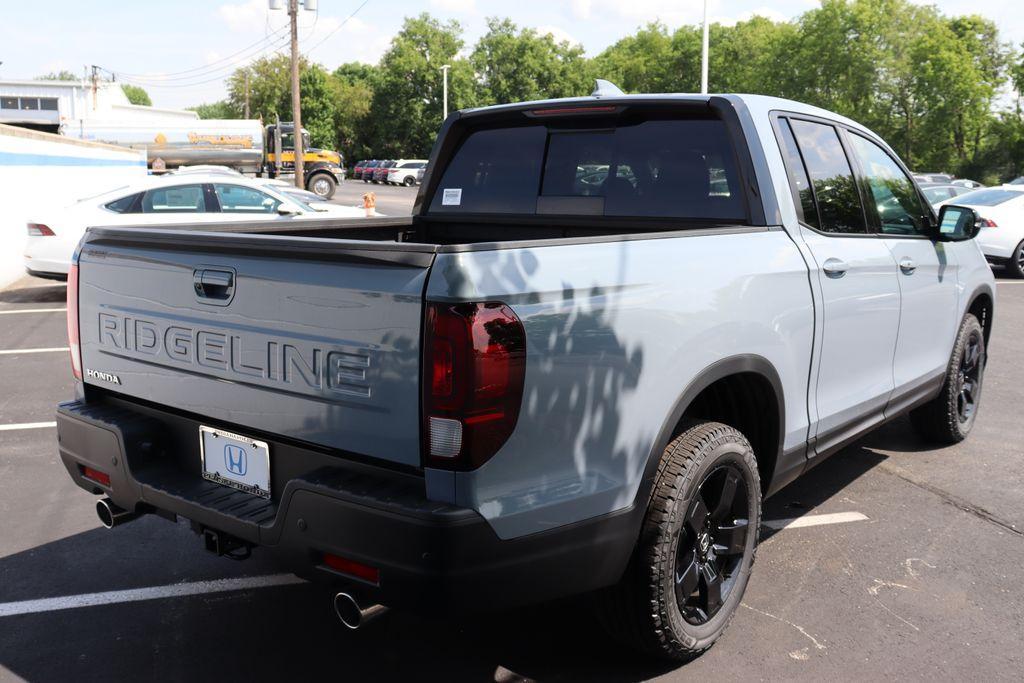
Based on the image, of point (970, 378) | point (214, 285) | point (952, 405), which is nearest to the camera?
point (214, 285)

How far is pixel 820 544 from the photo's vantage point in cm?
424

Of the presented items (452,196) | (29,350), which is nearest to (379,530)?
(452,196)

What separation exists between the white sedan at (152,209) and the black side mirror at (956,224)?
7.86 meters

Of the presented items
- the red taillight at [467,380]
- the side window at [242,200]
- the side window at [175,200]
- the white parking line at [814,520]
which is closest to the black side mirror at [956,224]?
the white parking line at [814,520]

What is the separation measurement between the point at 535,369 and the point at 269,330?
31.8 inches

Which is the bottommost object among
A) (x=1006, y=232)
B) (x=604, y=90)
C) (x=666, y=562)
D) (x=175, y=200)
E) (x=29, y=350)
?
(x=29, y=350)

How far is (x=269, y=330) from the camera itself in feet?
8.72

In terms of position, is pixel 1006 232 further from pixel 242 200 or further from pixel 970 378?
pixel 242 200

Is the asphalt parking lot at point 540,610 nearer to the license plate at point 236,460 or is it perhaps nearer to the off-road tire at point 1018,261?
the license plate at point 236,460

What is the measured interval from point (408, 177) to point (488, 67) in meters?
34.7

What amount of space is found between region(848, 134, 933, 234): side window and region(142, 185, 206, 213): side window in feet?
33.3

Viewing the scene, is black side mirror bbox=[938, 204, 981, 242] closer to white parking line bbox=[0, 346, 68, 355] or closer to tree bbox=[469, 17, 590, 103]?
white parking line bbox=[0, 346, 68, 355]

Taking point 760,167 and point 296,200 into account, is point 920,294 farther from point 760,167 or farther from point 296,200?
point 296,200

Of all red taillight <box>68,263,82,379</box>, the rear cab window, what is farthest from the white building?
red taillight <box>68,263,82,379</box>
